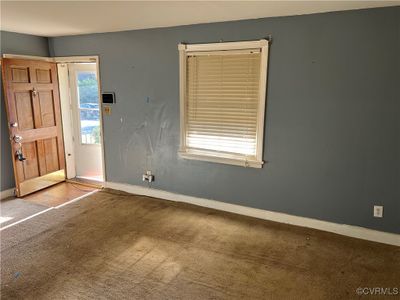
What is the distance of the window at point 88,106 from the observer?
5.01 metres

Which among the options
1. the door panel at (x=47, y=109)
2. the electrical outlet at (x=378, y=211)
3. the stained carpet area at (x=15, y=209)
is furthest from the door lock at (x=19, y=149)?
the electrical outlet at (x=378, y=211)

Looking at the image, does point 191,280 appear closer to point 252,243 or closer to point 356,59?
point 252,243

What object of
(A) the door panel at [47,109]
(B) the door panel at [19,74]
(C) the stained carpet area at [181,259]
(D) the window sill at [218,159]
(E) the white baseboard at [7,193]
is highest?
(B) the door panel at [19,74]

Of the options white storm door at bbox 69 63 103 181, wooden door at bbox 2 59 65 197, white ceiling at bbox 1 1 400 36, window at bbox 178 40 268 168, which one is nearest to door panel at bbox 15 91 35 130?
wooden door at bbox 2 59 65 197

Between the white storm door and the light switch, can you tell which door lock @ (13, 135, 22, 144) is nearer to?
the white storm door

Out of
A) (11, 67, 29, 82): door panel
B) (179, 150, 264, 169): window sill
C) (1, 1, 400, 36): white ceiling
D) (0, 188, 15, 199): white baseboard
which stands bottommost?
(0, 188, 15, 199): white baseboard

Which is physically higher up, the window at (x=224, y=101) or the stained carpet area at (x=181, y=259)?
the window at (x=224, y=101)

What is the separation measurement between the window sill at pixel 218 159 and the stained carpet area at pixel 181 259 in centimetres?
66

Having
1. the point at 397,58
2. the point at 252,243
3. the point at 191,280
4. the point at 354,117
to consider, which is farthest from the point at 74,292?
the point at 397,58

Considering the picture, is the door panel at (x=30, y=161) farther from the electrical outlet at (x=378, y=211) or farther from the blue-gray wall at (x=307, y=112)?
the electrical outlet at (x=378, y=211)

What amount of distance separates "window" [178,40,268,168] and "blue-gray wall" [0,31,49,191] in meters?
2.30

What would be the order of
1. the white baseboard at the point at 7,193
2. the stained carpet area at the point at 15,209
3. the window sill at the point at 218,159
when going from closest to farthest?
1. the window sill at the point at 218,159
2. the stained carpet area at the point at 15,209
3. the white baseboard at the point at 7,193

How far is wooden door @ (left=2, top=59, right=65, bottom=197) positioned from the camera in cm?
409

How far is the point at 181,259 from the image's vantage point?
2.83m
